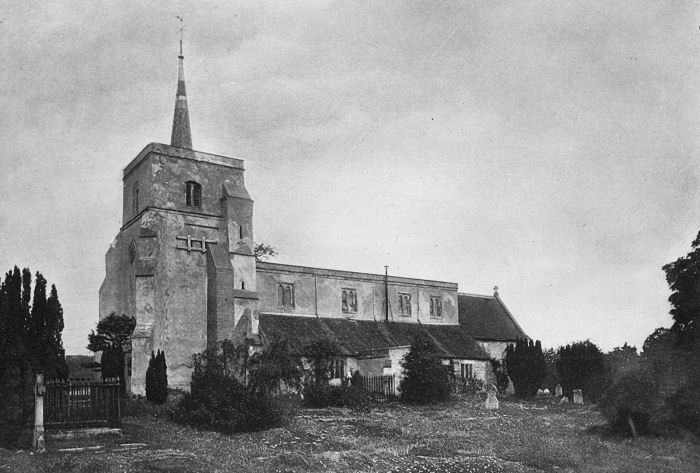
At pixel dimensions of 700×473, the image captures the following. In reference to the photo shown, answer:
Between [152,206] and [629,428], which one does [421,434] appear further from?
[152,206]

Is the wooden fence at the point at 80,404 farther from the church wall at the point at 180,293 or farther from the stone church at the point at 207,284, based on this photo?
the church wall at the point at 180,293

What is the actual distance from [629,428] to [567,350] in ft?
54.1

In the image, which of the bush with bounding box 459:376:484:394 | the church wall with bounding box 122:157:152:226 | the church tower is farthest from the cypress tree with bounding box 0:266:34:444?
the bush with bounding box 459:376:484:394

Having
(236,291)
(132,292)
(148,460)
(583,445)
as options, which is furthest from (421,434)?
(132,292)

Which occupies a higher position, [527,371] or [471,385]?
[527,371]

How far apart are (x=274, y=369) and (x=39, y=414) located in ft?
32.3

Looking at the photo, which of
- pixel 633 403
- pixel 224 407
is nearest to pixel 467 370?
pixel 633 403

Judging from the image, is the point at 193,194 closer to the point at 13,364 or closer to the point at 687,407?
the point at 13,364

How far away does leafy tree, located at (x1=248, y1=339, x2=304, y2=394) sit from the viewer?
2448cm

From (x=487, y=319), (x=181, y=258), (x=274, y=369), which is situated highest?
A: (x=181, y=258)

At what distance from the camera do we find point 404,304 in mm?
46625

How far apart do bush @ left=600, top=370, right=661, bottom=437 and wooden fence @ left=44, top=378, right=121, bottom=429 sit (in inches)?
581

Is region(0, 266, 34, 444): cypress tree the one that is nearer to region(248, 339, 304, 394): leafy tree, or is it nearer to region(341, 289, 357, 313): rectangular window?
region(248, 339, 304, 394): leafy tree

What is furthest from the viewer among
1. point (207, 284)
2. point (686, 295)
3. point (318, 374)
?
point (207, 284)
